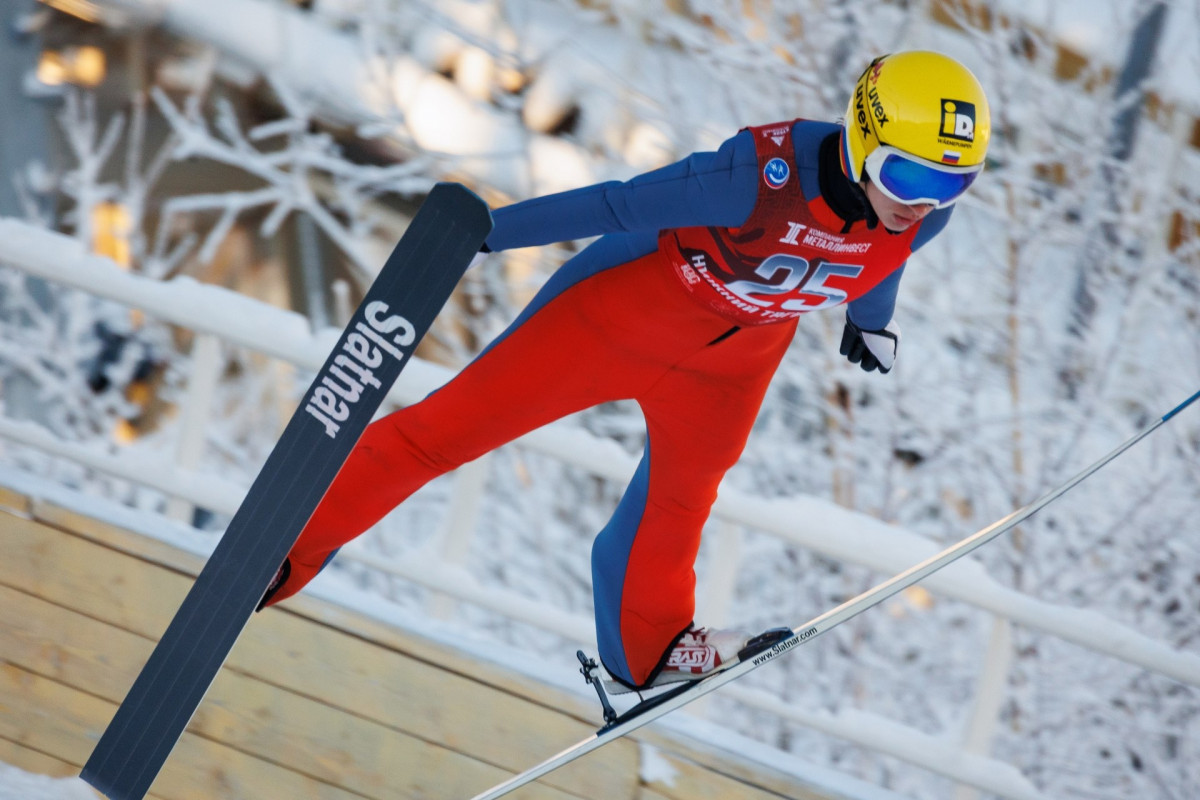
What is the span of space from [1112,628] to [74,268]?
93.6 inches

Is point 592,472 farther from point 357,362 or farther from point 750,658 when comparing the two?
point 357,362

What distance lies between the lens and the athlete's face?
4.94 ft

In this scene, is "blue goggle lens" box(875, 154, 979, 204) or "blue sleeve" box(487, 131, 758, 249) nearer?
"blue goggle lens" box(875, 154, 979, 204)

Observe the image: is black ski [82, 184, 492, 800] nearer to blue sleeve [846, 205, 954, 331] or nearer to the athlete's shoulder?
the athlete's shoulder

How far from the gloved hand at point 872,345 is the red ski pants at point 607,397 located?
0.55ft

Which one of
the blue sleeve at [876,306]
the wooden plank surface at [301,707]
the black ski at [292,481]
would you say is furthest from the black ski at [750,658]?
the black ski at [292,481]

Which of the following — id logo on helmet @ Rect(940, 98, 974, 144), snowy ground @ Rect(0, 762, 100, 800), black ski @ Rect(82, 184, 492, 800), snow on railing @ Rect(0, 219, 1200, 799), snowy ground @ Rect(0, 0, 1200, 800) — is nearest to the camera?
id logo on helmet @ Rect(940, 98, 974, 144)

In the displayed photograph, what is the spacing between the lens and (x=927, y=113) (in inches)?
56.7

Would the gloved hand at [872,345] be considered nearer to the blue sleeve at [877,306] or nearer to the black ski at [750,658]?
the blue sleeve at [877,306]

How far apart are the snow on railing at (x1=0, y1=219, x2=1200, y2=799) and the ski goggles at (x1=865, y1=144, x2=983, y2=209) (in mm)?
971

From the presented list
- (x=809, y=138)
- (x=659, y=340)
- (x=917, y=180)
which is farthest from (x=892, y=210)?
(x=659, y=340)

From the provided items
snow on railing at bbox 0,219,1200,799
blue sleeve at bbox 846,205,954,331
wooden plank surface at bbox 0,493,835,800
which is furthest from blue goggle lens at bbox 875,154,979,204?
wooden plank surface at bbox 0,493,835,800

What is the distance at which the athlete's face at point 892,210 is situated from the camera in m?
1.51

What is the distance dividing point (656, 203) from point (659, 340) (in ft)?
0.87
